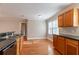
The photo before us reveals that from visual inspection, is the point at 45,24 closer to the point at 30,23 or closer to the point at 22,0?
the point at 30,23

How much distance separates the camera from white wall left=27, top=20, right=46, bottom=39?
11.8 m

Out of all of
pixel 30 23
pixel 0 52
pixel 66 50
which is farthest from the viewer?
pixel 30 23

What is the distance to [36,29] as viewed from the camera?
12.0 m

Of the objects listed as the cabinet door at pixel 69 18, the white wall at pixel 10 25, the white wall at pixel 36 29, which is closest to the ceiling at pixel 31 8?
the cabinet door at pixel 69 18

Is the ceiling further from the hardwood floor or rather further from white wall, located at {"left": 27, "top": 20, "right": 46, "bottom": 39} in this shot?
white wall, located at {"left": 27, "top": 20, "right": 46, "bottom": 39}

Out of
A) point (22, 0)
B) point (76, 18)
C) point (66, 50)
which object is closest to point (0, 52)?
point (22, 0)

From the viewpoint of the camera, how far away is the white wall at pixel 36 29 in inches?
466

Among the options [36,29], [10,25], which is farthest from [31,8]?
[10,25]

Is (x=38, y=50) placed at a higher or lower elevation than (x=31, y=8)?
lower

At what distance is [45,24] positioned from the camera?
1212 centimetres

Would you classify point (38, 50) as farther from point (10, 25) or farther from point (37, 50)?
point (10, 25)

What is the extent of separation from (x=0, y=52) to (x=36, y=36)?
10.6 m

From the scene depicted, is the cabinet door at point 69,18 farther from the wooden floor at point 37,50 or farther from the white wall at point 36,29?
the white wall at point 36,29

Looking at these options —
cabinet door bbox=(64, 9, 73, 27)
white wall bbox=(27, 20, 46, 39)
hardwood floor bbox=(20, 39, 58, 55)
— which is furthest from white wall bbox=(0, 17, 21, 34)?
cabinet door bbox=(64, 9, 73, 27)
